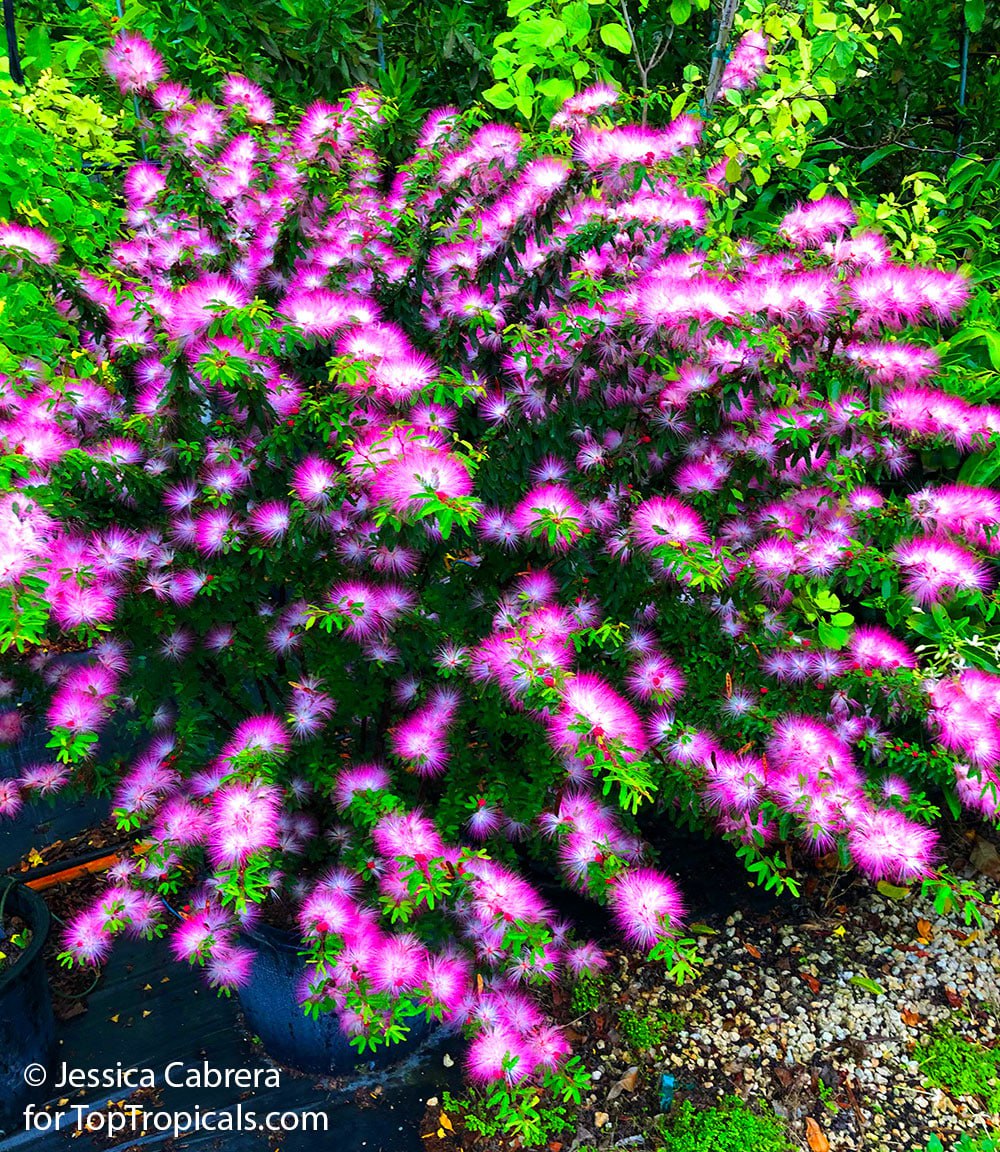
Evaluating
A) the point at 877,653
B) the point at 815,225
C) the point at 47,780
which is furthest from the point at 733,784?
the point at 47,780

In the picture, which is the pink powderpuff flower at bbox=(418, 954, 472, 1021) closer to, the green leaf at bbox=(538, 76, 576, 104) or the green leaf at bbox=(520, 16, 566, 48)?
the green leaf at bbox=(538, 76, 576, 104)

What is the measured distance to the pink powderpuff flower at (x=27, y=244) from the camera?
1696mm

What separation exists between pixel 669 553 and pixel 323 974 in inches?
41.2

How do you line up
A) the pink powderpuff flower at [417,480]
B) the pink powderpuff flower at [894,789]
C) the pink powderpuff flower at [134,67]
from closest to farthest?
the pink powderpuff flower at [417,480], the pink powderpuff flower at [894,789], the pink powderpuff flower at [134,67]

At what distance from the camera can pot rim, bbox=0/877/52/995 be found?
2027 mm

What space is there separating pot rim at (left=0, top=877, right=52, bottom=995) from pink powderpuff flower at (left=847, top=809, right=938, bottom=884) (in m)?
1.84

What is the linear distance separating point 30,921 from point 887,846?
206cm

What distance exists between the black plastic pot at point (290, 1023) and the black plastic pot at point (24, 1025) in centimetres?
48

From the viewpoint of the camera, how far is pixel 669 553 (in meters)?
1.52

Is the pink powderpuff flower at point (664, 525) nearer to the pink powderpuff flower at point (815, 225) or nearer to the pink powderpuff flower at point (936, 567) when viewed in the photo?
the pink powderpuff flower at point (936, 567)

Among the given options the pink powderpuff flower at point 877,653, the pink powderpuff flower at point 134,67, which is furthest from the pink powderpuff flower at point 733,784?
the pink powderpuff flower at point 134,67

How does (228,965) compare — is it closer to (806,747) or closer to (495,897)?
(495,897)

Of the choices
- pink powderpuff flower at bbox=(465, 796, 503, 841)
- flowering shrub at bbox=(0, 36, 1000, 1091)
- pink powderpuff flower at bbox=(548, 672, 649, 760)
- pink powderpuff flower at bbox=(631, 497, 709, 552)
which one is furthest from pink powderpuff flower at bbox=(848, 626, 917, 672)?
pink powderpuff flower at bbox=(465, 796, 503, 841)

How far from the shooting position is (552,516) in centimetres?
149
